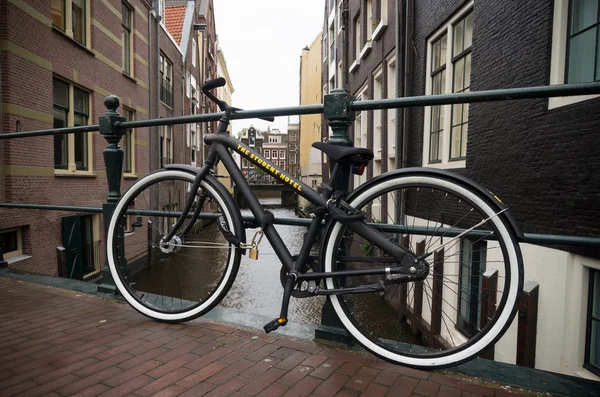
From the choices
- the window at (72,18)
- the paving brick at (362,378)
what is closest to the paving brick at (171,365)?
the paving brick at (362,378)

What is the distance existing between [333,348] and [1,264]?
3052 millimetres

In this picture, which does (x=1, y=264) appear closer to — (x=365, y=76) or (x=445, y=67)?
(x=445, y=67)

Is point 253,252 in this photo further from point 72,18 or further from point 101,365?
point 72,18

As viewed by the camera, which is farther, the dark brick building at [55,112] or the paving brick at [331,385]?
the dark brick building at [55,112]

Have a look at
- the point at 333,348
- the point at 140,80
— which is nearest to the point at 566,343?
the point at 333,348

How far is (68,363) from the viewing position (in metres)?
1.72

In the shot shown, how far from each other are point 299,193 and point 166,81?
17.9 meters

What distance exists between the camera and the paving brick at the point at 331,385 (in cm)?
149

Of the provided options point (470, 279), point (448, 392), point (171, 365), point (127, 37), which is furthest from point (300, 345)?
point (127, 37)

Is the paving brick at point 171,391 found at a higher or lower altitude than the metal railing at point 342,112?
lower

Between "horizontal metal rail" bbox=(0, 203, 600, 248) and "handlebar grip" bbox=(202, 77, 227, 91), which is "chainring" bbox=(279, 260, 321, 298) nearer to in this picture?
"horizontal metal rail" bbox=(0, 203, 600, 248)

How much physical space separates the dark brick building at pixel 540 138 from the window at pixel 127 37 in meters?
10.1

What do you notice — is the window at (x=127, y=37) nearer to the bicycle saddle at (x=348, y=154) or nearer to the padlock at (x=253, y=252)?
the padlock at (x=253, y=252)

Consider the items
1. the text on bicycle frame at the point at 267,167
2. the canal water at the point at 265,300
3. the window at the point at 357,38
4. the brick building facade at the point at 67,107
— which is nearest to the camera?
the text on bicycle frame at the point at 267,167
